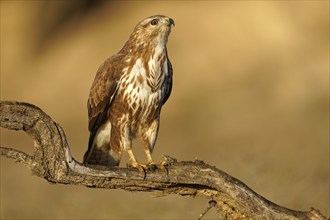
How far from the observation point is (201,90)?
22.4 m

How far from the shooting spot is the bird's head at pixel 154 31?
1033 centimetres

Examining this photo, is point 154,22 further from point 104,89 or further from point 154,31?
point 104,89

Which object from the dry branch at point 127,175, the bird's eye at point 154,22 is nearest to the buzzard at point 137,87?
the bird's eye at point 154,22

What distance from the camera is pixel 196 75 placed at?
75.9 ft

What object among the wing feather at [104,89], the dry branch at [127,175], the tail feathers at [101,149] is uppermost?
the wing feather at [104,89]

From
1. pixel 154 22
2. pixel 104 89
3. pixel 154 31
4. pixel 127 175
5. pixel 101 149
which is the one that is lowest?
pixel 127 175

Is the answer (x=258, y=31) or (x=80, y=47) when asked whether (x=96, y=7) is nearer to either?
(x=80, y=47)

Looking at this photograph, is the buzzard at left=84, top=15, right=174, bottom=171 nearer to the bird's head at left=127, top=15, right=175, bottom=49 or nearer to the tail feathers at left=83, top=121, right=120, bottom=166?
the bird's head at left=127, top=15, right=175, bottom=49

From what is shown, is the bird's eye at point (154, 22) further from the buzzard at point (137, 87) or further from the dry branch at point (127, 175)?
the dry branch at point (127, 175)

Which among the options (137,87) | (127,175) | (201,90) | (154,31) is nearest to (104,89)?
(137,87)

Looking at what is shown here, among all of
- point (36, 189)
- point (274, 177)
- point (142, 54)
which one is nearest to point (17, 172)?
point (36, 189)

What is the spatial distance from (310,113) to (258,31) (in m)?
4.86

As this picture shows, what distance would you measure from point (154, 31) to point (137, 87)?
2.47 ft

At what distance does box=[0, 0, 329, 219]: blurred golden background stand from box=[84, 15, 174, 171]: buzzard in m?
5.03
